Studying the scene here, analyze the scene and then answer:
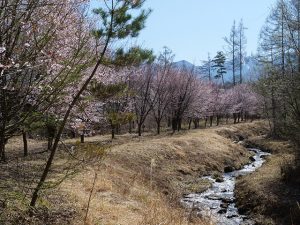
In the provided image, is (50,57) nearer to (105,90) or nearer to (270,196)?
(105,90)

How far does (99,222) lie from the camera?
8.35m

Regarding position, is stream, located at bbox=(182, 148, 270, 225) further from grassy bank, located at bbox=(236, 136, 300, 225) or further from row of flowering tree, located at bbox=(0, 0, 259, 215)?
row of flowering tree, located at bbox=(0, 0, 259, 215)

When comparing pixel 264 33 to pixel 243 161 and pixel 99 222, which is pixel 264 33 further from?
pixel 99 222

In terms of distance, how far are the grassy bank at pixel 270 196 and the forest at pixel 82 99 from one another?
13 cm

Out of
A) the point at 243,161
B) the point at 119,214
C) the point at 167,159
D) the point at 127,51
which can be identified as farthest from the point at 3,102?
the point at 243,161

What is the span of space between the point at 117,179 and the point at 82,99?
558cm

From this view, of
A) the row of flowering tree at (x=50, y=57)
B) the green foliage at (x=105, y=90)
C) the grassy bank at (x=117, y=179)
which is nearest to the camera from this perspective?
the row of flowering tree at (x=50, y=57)

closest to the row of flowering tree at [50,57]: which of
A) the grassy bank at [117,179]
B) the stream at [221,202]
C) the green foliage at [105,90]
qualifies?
the green foliage at [105,90]

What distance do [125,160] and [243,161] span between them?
409 inches

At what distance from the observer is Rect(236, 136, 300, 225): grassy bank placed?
554 inches

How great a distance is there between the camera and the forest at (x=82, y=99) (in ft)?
18.9

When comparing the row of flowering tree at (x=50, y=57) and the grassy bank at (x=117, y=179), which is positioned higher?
the row of flowering tree at (x=50, y=57)

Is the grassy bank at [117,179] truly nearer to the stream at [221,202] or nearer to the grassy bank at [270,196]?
the stream at [221,202]

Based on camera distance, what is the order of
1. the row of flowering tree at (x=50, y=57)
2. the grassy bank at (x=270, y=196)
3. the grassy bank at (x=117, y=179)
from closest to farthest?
1. the row of flowering tree at (x=50, y=57)
2. the grassy bank at (x=117, y=179)
3. the grassy bank at (x=270, y=196)
